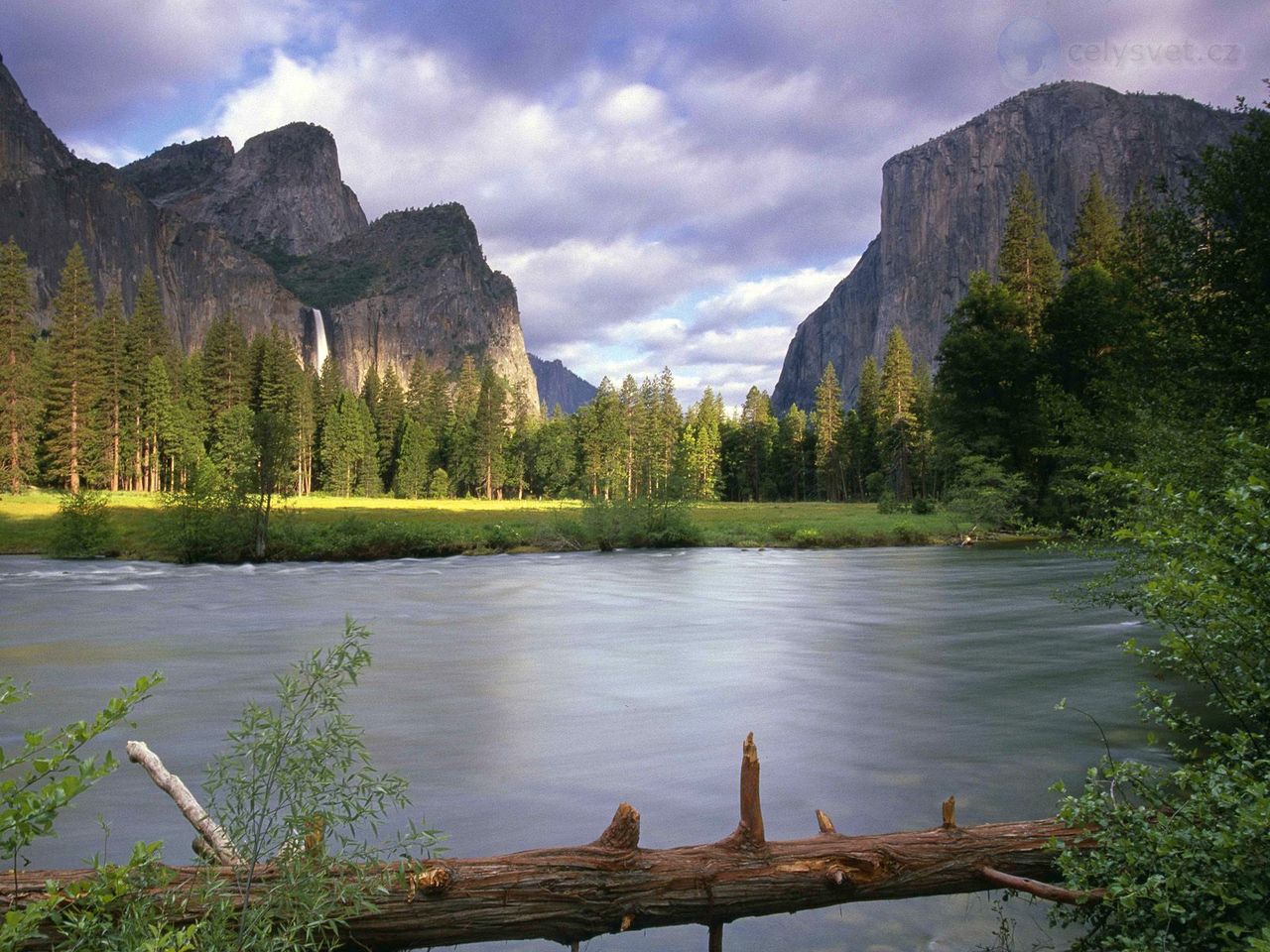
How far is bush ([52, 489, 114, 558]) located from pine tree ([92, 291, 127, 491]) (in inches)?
1529

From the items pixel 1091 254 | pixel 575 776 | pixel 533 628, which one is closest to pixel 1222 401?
pixel 575 776

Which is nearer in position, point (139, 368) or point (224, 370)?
point (139, 368)

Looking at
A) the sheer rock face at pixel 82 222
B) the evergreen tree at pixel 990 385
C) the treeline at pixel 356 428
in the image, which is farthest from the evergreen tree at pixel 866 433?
the sheer rock face at pixel 82 222

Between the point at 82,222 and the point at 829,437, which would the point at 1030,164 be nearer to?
the point at 829,437

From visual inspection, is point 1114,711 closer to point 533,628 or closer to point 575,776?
point 575,776

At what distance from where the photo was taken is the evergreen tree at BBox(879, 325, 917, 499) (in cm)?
8231

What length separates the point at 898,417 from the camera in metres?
82.6

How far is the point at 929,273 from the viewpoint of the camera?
637ft

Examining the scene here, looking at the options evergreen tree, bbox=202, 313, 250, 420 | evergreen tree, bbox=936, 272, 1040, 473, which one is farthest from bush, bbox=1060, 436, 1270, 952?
evergreen tree, bbox=202, 313, 250, 420

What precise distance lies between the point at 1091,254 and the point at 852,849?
60.1 m

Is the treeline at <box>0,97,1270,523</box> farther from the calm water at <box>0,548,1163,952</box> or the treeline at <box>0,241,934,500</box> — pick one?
the calm water at <box>0,548,1163,952</box>

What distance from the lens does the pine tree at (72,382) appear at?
2542 inches

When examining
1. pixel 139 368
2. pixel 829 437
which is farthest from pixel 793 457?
pixel 139 368

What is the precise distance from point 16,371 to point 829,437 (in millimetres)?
75097
